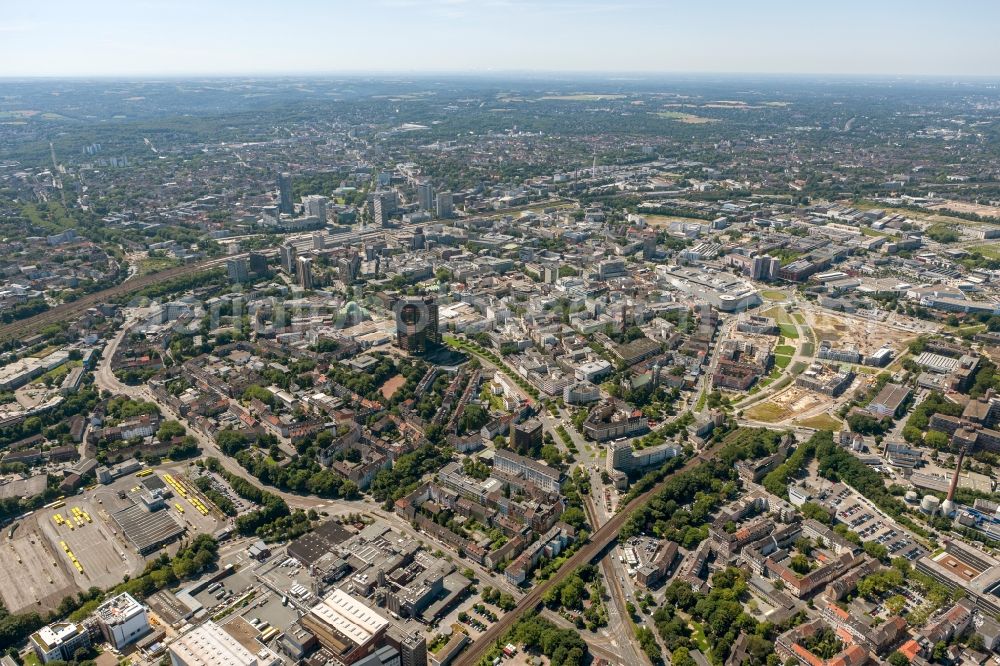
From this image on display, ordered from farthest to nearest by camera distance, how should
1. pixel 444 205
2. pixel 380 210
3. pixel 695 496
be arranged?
pixel 444 205
pixel 380 210
pixel 695 496

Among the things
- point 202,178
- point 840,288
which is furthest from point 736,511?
point 202,178

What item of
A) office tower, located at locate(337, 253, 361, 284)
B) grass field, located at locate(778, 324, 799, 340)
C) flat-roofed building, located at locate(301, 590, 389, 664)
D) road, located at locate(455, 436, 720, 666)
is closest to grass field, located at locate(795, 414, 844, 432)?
road, located at locate(455, 436, 720, 666)

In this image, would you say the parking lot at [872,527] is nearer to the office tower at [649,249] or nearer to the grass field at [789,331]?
the grass field at [789,331]

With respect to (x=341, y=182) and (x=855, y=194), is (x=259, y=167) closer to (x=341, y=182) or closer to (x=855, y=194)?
(x=341, y=182)

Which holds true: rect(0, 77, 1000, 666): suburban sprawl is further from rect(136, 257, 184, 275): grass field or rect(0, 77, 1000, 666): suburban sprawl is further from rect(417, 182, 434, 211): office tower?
rect(417, 182, 434, 211): office tower

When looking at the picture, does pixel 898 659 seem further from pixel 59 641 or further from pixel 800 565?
pixel 59 641

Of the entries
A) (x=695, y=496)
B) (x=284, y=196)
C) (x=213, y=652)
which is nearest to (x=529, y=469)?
(x=695, y=496)
